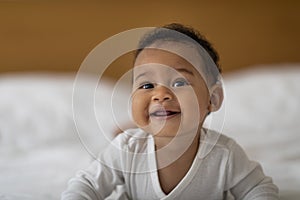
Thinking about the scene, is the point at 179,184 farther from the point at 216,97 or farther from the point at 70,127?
the point at 70,127

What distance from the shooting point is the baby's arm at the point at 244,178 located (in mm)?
726

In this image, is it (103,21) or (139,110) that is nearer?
(139,110)

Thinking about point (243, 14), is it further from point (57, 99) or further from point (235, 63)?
point (57, 99)

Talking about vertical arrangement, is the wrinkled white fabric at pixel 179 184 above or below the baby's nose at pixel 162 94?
below

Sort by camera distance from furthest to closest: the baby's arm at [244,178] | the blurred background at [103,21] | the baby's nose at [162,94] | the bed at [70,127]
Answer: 1. the blurred background at [103,21]
2. the bed at [70,127]
3. the baby's arm at [244,178]
4. the baby's nose at [162,94]

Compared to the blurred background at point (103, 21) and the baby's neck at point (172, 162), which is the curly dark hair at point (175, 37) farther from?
the blurred background at point (103, 21)

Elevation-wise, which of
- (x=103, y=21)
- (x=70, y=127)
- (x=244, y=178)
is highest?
(x=103, y=21)

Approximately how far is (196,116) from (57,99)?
37.3 inches

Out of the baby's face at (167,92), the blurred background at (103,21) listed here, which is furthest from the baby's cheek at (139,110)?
the blurred background at (103,21)

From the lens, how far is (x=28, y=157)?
4.01 ft

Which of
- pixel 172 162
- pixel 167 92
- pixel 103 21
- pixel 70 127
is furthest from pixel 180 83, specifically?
pixel 103 21

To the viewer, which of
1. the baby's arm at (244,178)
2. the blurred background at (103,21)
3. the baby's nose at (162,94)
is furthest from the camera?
the blurred background at (103,21)

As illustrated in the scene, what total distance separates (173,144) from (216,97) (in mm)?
89

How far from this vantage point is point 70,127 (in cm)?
142
